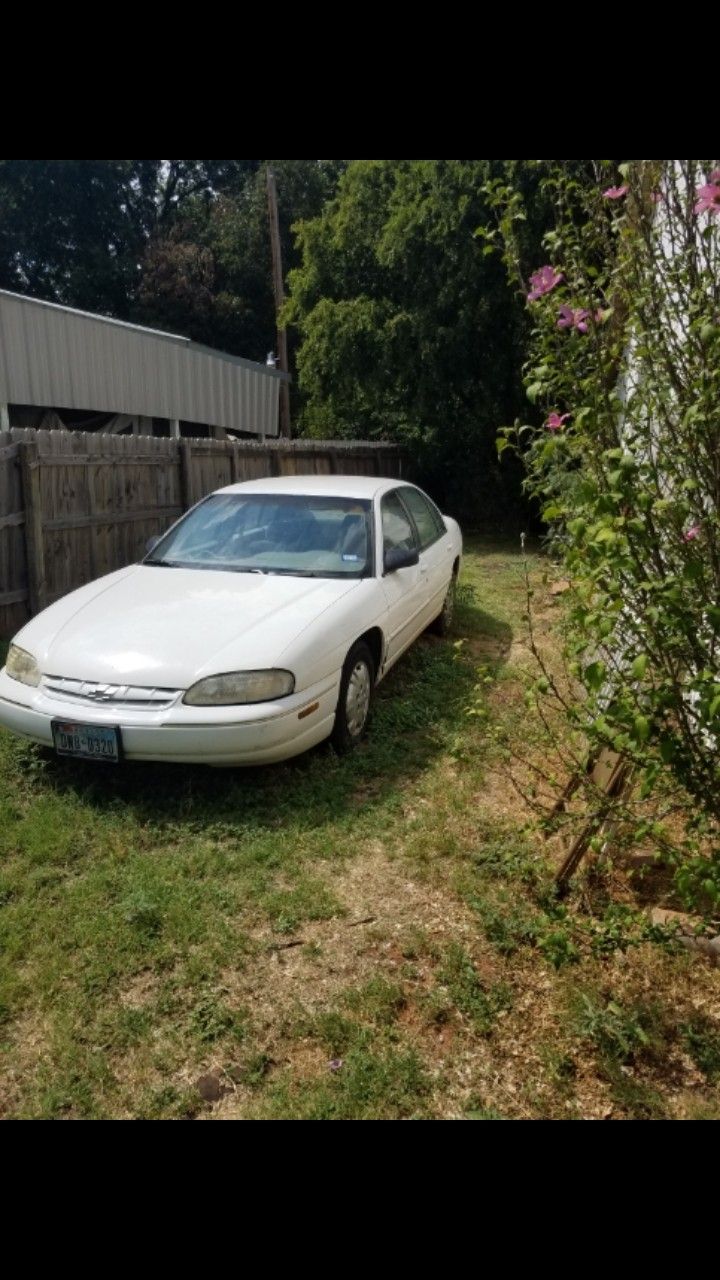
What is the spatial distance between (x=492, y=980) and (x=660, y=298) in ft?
7.27

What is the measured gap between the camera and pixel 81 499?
7551mm

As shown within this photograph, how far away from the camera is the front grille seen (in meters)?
3.74

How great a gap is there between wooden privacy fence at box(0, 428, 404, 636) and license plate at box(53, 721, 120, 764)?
3401 millimetres

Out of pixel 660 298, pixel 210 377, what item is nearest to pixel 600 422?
pixel 660 298

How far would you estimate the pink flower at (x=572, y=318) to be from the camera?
2.17 m

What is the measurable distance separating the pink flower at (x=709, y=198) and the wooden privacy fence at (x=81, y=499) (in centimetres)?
606

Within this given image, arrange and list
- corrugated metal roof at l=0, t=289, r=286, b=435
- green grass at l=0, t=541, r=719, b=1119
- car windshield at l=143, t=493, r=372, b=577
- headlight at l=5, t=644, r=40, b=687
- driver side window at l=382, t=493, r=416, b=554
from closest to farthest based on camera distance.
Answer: green grass at l=0, t=541, r=719, b=1119
headlight at l=5, t=644, r=40, b=687
car windshield at l=143, t=493, r=372, b=577
driver side window at l=382, t=493, r=416, b=554
corrugated metal roof at l=0, t=289, r=286, b=435

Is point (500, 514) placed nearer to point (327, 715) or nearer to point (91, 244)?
point (327, 715)

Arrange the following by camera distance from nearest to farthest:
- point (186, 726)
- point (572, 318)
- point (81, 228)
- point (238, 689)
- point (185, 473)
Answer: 1. point (572, 318)
2. point (186, 726)
3. point (238, 689)
4. point (185, 473)
5. point (81, 228)

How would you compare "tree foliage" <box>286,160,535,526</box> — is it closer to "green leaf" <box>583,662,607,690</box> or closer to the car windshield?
the car windshield

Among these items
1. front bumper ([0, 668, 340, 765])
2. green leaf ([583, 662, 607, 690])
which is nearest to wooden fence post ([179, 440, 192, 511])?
front bumper ([0, 668, 340, 765])

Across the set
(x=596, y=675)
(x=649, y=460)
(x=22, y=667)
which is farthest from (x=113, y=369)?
(x=596, y=675)

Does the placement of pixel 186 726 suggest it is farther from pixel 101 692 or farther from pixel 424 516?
pixel 424 516

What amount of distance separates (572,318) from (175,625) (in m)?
2.65
